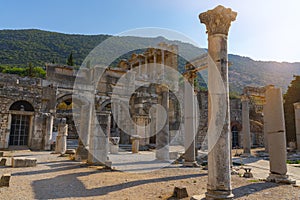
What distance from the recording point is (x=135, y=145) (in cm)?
1834

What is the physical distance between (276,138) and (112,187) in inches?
236

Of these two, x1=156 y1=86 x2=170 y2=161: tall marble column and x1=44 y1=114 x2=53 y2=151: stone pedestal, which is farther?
x1=44 y1=114 x2=53 y2=151: stone pedestal

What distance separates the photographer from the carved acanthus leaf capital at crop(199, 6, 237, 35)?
18.7 ft

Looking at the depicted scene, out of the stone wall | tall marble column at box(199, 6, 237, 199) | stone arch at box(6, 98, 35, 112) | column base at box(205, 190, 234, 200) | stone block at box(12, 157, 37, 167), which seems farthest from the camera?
stone arch at box(6, 98, 35, 112)

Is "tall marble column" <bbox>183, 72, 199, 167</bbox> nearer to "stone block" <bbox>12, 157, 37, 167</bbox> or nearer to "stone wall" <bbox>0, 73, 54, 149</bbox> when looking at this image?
"stone block" <bbox>12, 157, 37, 167</bbox>

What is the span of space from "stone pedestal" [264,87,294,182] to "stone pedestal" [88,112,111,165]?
6841 millimetres

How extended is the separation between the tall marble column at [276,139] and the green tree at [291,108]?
2252cm

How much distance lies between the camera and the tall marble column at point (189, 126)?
1075 cm

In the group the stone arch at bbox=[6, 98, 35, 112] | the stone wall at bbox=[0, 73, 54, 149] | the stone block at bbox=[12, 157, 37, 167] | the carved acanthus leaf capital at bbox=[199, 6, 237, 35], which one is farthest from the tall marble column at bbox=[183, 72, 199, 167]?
the stone arch at bbox=[6, 98, 35, 112]

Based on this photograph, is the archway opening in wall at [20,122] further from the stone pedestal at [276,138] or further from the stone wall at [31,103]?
the stone pedestal at [276,138]

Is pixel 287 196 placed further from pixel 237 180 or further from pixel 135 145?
pixel 135 145

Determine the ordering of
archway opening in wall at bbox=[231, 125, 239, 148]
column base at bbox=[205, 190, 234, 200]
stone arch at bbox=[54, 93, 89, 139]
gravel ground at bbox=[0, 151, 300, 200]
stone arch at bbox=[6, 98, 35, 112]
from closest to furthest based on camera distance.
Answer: column base at bbox=[205, 190, 234, 200], gravel ground at bbox=[0, 151, 300, 200], stone arch at bbox=[6, 98, 35, 112], stone arch at bbox=[54, 93, 89, 139], archway opening in wall at bbox=[231, 125, 239, 148]

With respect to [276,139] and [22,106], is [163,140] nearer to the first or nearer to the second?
[276,139]

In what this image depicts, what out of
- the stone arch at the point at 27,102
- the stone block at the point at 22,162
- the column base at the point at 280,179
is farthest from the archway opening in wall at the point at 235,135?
the stone block at the point at 22,162
